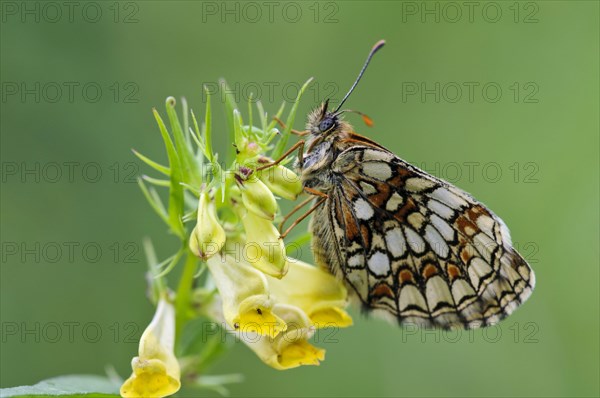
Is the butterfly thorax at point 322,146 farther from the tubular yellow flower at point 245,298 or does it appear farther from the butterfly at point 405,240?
the tubular yellow flower at point 245,298

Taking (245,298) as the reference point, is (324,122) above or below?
above

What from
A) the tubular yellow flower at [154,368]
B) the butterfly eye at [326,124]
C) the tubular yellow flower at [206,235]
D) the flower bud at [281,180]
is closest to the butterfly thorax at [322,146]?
the butterfly eye at [326,124]

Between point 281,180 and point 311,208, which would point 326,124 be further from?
point 281,180

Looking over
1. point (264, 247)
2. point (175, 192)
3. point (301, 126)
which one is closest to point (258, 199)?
point (264, 247)

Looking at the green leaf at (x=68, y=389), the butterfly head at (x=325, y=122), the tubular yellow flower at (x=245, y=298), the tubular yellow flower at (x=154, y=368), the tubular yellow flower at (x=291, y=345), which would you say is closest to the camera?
the green leaf at (x=68, y=389)

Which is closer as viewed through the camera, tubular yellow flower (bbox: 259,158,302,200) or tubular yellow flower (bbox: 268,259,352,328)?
tubular yellow flower (bbox: 259,158,302,200)

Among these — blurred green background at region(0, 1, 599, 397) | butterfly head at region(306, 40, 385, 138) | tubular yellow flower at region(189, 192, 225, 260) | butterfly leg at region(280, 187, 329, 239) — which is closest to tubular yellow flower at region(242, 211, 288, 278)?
tubular yellow flower at region(189, 192, 225, 260)

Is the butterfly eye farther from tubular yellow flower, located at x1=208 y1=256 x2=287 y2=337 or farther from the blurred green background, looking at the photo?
the blurred green background
